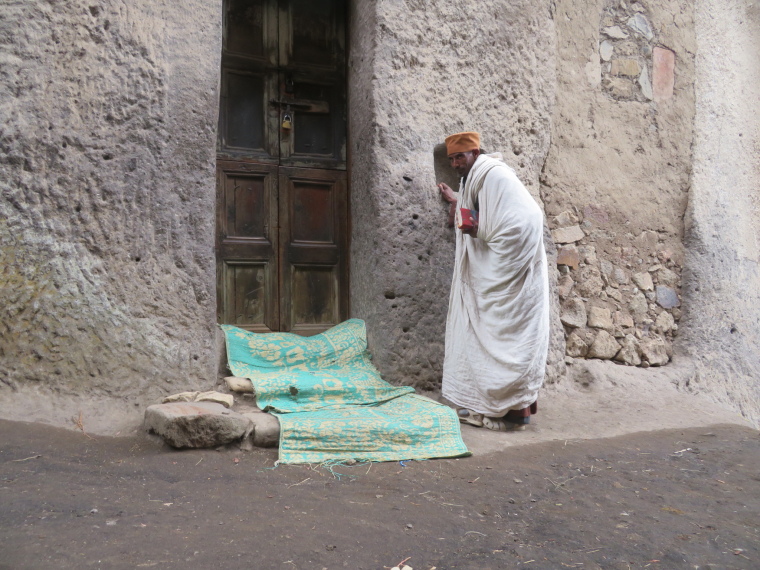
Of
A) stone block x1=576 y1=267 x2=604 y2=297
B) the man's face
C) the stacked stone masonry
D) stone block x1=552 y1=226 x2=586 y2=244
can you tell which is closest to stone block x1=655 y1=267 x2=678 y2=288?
the stacked stone masonry

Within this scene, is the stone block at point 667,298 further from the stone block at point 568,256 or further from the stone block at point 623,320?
the stone block at point 568,256

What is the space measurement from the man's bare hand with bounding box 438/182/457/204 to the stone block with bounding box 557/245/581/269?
0.99 meters

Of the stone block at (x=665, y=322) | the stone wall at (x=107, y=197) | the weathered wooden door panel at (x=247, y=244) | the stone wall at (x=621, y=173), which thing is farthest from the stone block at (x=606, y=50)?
the stone wall at (x=107, y=197)

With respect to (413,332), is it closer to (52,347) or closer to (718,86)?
(52,347)

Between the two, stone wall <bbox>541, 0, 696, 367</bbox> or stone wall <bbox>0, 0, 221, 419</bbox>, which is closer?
stone wall <bbox>0, 0, 221, 419</bbox>

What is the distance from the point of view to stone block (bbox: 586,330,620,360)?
A: 4.64 m

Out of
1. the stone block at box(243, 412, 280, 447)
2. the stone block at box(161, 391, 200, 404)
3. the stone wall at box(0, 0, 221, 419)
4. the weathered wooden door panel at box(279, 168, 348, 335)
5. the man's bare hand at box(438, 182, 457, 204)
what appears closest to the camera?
the stone block at box(243, 412, 280, 447)

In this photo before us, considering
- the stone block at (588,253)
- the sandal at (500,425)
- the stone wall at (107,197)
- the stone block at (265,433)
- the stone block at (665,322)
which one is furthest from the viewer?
the stone block at (665,322)

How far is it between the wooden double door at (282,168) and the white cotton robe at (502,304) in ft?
3.36

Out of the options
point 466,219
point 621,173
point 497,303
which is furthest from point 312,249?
point 621,173

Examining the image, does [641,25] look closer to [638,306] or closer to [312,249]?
[638,306]

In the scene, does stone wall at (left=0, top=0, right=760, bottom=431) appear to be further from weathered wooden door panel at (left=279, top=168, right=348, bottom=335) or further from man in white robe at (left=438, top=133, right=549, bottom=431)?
man in white robe at (left=438, top=133, right=549, bottom=431)

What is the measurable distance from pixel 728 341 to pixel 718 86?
208cm

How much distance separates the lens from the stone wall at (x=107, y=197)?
3.17m
